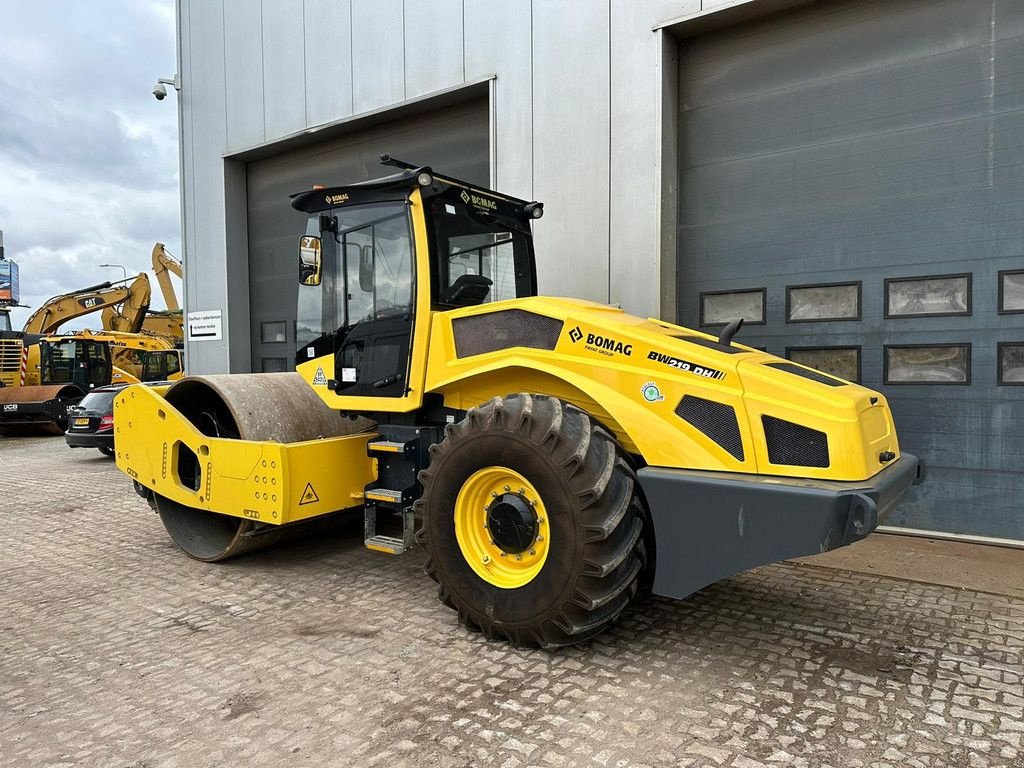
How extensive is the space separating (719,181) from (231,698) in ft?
20.3

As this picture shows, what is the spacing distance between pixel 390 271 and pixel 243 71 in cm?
790

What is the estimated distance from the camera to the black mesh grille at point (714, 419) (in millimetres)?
3592

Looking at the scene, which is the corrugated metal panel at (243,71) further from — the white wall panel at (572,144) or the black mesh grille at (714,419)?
the black mesh grille at (714,419)

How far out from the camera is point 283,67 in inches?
409

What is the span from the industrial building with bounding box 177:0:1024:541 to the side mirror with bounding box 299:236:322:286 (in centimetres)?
345

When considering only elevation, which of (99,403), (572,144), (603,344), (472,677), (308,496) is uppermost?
(572,144)

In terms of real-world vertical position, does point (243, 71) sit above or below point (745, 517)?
above

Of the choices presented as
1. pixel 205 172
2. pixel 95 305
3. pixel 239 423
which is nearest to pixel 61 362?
pixel 95 305

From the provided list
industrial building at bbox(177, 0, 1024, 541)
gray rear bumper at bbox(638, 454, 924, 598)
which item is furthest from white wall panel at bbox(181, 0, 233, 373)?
gray rear bumper at bbox(638, 454, 924, 598)

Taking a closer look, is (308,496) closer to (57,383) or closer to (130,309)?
(57,383)

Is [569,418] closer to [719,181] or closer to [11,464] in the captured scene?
[719,181]

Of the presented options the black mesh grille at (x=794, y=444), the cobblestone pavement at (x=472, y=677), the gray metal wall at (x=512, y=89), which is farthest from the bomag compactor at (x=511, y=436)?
the gray metal wall at (x=512, y=89)

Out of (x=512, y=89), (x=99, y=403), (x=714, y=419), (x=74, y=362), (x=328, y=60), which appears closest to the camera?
(x=714, y=419)

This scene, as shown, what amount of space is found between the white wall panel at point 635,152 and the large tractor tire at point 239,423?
317 centimetres
